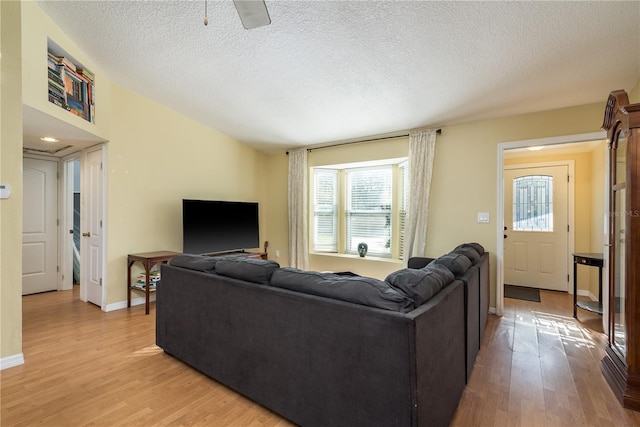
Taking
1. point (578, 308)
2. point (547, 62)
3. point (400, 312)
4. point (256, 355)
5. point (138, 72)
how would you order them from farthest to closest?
point (578, 308)
point (138, 72)
point (547, 62)
point (256, 355)
point (400, 312)

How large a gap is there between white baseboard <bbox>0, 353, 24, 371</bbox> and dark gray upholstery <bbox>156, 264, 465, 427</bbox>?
136 centimetres

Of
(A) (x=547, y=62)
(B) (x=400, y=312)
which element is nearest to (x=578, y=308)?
(A) (x=547, y=62)

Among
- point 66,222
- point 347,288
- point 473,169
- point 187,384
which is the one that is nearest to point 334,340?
point 347,288

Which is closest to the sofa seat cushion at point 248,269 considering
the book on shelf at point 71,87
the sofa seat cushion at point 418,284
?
the sofa seat cushion at point 418,284

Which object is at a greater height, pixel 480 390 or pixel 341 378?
pixel 341 378

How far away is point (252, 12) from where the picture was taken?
1689mm

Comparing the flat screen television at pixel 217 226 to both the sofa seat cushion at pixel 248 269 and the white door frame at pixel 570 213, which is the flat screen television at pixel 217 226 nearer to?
the sofa seat cushion at pixel 248 269

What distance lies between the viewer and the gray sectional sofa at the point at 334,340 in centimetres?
125

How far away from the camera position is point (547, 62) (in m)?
2.39

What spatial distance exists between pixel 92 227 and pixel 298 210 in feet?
9.44

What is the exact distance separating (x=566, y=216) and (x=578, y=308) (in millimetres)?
1498

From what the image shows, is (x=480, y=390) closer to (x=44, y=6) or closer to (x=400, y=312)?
(x=400, y=312)

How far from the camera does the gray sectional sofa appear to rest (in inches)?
49.2

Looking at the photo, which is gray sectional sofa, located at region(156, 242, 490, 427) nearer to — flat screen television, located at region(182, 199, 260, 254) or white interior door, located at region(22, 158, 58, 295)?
flat screen television, located at region(182, 199, 260, 254)
